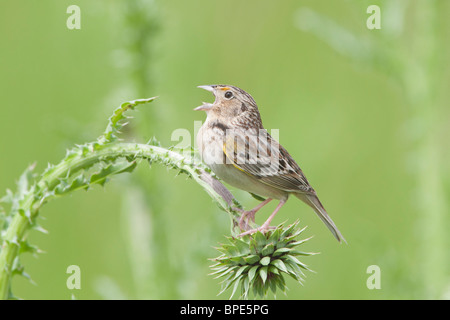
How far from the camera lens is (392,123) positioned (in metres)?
8.95

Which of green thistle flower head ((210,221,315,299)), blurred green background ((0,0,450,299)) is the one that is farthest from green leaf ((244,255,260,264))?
blurred green background ((0,0,450,299))

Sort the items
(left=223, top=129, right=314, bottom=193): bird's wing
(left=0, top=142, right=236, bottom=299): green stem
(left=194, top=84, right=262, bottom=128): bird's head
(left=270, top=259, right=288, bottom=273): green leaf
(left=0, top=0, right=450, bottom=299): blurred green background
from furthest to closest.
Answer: (left=0, top=0, right=450, bottom=299): blurred green background → (left=194, top=84, right=262, bottom=128): bird's head → (left=223, top=129, right=314, bottom=193): bird's wing → (left=0, top=142, right=236, bottom=299): green stem → (left=270, top=259, right=288, bottom=273): green leaf

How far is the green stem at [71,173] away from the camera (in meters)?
2.73

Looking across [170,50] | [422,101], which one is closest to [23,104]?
[170,50]

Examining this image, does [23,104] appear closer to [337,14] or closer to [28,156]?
[28,156]

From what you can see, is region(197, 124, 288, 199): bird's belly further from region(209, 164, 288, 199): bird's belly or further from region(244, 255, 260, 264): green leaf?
region(244, 255, 260, 264): green leaf

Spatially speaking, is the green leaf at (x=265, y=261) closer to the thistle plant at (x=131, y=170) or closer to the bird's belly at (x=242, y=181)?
the thistle plant at (x=131, y=170)

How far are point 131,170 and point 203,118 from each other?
445 centimetres

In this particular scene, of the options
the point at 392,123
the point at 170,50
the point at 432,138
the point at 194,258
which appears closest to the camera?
the point at 194,258

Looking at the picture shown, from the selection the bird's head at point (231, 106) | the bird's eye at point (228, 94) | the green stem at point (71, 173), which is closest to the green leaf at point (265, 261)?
the green stem at point (71, 173)

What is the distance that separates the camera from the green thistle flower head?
2.66 m

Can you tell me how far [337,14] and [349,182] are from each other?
8.99 ft

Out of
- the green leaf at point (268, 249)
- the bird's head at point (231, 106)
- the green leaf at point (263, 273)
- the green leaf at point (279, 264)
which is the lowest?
the green leaf at point (263, 273)

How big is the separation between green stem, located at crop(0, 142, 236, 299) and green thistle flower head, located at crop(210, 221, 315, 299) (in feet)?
0.56
